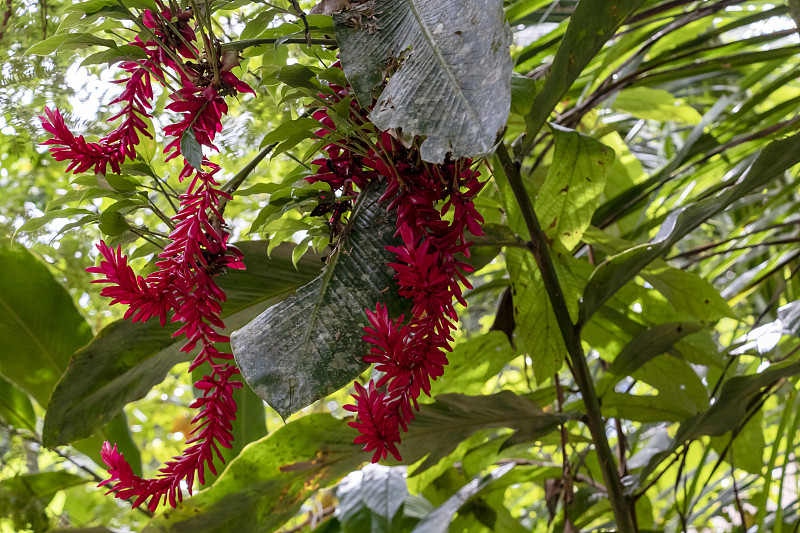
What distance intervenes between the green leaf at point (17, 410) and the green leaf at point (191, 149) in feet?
2.78

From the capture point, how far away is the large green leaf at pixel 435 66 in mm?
264

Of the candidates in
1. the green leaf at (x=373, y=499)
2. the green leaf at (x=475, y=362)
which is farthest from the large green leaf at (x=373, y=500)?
the green leaf at (x=475, y=362)

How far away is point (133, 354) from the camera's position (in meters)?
0.61

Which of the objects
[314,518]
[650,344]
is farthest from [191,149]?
[314,518]

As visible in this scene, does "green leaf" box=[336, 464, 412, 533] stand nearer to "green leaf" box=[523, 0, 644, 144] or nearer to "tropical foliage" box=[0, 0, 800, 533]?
"tropical foliage" box=[0, 0, 800, 533]

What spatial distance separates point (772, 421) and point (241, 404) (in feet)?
4.32

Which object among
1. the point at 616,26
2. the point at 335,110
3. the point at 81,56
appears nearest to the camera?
the point at 335,110

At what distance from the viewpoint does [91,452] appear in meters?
0.93

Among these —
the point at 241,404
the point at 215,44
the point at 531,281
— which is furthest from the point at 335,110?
the point at 241,404

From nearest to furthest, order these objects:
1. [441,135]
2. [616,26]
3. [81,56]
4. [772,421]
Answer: [441,135] → [616,26] → [81,56] → [772,421]

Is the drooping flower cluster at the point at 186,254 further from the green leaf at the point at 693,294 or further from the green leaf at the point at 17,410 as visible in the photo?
the green leaf at the point at 17,410

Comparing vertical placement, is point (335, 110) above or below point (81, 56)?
below

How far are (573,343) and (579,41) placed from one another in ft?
0.91

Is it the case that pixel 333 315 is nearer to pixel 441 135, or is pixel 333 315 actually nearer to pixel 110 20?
pixel 441 135
